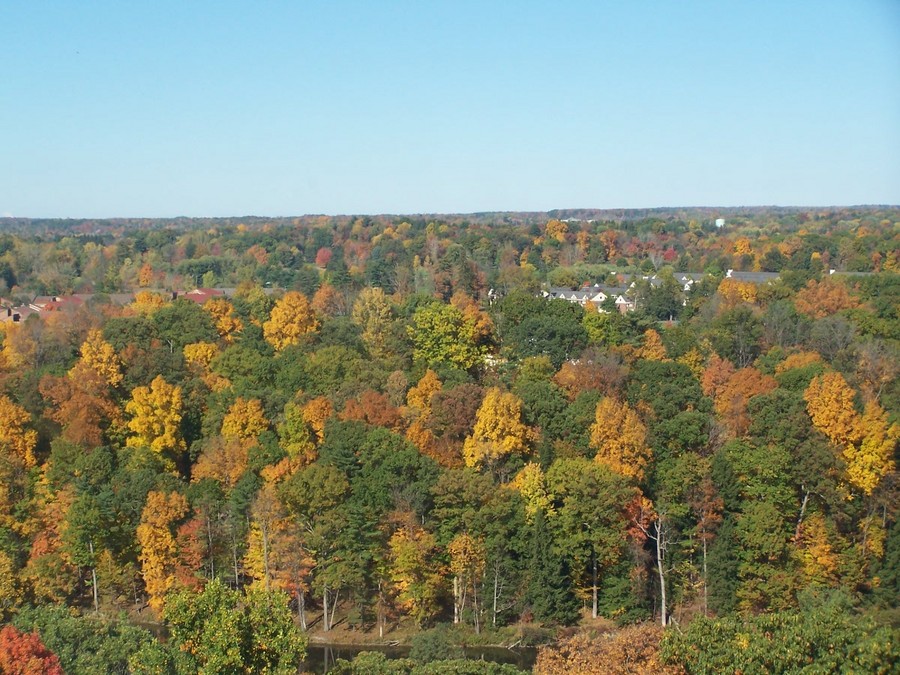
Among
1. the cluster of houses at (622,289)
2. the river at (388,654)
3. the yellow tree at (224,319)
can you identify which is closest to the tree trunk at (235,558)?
the river at (388,654)

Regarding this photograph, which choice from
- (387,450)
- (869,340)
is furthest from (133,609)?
(869,340)

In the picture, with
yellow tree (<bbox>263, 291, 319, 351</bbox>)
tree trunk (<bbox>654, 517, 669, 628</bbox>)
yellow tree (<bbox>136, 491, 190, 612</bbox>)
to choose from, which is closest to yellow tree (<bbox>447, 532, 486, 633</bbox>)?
tree trunk (<bbox>654, 517, 669, 628</bbox>)

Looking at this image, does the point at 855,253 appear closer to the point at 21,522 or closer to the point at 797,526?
the point at 797,526

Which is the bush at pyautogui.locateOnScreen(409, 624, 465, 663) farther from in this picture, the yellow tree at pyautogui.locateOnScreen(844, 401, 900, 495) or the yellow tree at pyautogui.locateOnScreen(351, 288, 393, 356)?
the yellow tree at pyautogui.locateOnScreen(351, 288, 393, 356)

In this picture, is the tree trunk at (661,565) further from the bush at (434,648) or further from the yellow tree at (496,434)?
the bush at (434,648)

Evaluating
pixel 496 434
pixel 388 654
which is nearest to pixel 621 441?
pixel 496 434
